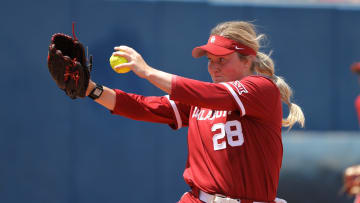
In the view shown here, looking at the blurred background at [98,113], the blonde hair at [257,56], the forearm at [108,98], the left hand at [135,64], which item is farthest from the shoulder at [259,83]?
the blurred background at [98,113]

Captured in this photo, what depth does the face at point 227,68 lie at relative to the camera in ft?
9.95

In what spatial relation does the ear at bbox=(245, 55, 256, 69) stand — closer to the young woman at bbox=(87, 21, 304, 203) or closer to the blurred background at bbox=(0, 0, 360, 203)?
the young woman at bbox=(87, 21, 304, 203)

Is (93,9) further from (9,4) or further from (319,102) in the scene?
(319,102)

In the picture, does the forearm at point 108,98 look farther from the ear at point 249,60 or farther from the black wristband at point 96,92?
the ear at point 249,60

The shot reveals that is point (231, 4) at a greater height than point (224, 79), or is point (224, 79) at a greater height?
point (231, 4)

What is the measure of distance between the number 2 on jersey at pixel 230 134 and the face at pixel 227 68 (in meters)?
0.30

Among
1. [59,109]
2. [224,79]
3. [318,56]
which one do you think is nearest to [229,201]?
[224,79]

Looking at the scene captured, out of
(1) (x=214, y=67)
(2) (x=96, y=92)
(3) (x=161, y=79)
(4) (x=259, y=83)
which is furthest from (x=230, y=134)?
(2) (x=96, y=92)

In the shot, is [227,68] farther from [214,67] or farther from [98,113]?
[98,113]

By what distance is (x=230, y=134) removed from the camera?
9.41 ft

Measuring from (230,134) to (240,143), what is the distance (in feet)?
0.25

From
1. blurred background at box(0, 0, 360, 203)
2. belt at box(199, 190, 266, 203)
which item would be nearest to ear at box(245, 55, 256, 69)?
belt at box(199, 190, 266, 203)

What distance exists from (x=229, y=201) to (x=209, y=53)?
89 centimetres

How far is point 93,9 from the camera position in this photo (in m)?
5.42
